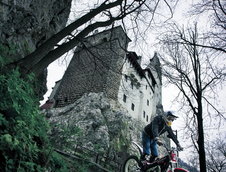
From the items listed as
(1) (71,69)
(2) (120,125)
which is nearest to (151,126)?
(2) (120,125)

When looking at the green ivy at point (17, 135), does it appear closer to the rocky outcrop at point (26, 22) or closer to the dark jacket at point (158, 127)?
the rocky outcrop at point (26, 22)

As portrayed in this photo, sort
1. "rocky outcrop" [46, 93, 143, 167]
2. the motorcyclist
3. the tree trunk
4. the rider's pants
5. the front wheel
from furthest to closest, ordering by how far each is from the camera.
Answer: "rocky outcrop" [46, 93, 143, 167]
the tree trunk
the front wheel
the rider's pants
the motorcyclist

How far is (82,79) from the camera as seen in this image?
79.3 ft

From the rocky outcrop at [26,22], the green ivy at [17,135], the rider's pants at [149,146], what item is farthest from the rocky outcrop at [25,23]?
the rider's pants at [149,146]

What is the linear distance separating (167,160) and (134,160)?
1.35 metres

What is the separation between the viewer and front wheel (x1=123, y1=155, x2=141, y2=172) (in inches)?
207

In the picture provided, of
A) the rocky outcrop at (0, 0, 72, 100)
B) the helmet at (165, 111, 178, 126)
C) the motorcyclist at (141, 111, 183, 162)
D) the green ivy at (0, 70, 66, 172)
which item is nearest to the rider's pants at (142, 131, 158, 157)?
the motorcyclist at (141, 111, 183, 162)

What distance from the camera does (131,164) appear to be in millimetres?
5848

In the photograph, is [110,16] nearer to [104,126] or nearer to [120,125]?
[104,126]

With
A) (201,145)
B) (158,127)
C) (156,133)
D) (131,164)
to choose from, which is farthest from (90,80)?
(156,133)

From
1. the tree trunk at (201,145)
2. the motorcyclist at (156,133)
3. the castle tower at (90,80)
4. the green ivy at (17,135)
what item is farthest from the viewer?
the castle tower at (90,80)

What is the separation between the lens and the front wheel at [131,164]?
5262 mm

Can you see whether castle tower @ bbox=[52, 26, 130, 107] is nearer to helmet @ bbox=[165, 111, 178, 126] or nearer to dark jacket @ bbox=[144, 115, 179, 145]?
dark jacket @ bbox=[144, 115, 179, 145]

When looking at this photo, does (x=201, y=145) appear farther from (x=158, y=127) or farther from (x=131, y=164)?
(x=158, y=127)
